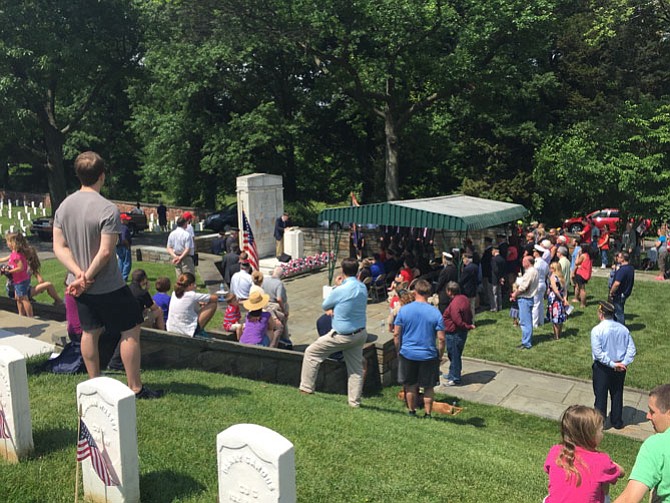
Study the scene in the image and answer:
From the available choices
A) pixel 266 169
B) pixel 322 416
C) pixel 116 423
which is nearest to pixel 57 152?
pixel 266 169

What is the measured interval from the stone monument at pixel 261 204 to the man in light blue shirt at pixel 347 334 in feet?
44.4

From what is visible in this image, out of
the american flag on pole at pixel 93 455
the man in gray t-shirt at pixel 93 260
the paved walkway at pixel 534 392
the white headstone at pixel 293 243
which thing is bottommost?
the paved walkway at pixel 534 392

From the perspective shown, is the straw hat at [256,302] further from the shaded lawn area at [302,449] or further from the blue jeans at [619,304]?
the blue jeans at [619,304]

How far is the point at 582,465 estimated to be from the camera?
12.0ft

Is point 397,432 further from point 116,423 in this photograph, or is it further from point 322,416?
point 116,423

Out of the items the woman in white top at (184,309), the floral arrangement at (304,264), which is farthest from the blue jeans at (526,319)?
the floral arrangement at (304,264)

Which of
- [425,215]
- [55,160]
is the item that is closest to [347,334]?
[425,215]

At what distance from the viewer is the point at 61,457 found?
4641mm

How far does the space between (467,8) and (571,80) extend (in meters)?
9.76

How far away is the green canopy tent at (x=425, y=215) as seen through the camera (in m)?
14.5

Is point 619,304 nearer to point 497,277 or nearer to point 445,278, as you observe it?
point 497,277

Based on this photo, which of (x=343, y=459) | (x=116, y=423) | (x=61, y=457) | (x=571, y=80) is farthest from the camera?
(x=571, y=80)

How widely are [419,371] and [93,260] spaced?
4.53 metres

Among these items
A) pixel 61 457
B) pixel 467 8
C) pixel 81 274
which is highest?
pixel 467 8
